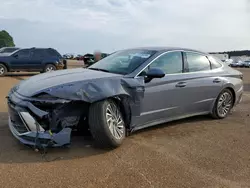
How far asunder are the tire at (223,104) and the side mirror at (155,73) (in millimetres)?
2056

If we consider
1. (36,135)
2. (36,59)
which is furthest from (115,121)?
(36,59)

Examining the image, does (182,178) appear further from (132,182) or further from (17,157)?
A: (17,157)

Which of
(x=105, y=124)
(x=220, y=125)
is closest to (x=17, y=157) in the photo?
(x=105, y=124)

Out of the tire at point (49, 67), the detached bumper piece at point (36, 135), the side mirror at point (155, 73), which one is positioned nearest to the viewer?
the detached bumper piece at point (36, 135)

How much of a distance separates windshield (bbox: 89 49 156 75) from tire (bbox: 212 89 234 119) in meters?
2.01

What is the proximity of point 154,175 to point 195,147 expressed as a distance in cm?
134

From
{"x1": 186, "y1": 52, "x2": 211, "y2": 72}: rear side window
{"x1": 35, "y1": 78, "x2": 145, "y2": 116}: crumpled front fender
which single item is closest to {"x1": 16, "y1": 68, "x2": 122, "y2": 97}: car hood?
{"x1": 35, "y1": 78, "x2": 145, "y2": 116}: crumpled front fender

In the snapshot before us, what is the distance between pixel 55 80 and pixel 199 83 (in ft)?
9.31

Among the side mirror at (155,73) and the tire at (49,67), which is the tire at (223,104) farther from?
the tire at (49,67)

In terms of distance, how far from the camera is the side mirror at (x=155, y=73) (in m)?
5.24

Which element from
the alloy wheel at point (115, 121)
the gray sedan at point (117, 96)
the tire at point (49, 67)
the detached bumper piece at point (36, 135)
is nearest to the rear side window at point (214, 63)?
the gray sedan at point (117, 96)

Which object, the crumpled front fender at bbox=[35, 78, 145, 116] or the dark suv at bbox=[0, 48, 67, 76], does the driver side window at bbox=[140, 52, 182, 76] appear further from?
the dark suv at bbox=[0, 48, 67, 76]

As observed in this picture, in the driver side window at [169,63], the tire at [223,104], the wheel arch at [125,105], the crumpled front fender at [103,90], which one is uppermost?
the driver side window at [169,63]

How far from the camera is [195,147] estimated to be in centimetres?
502
